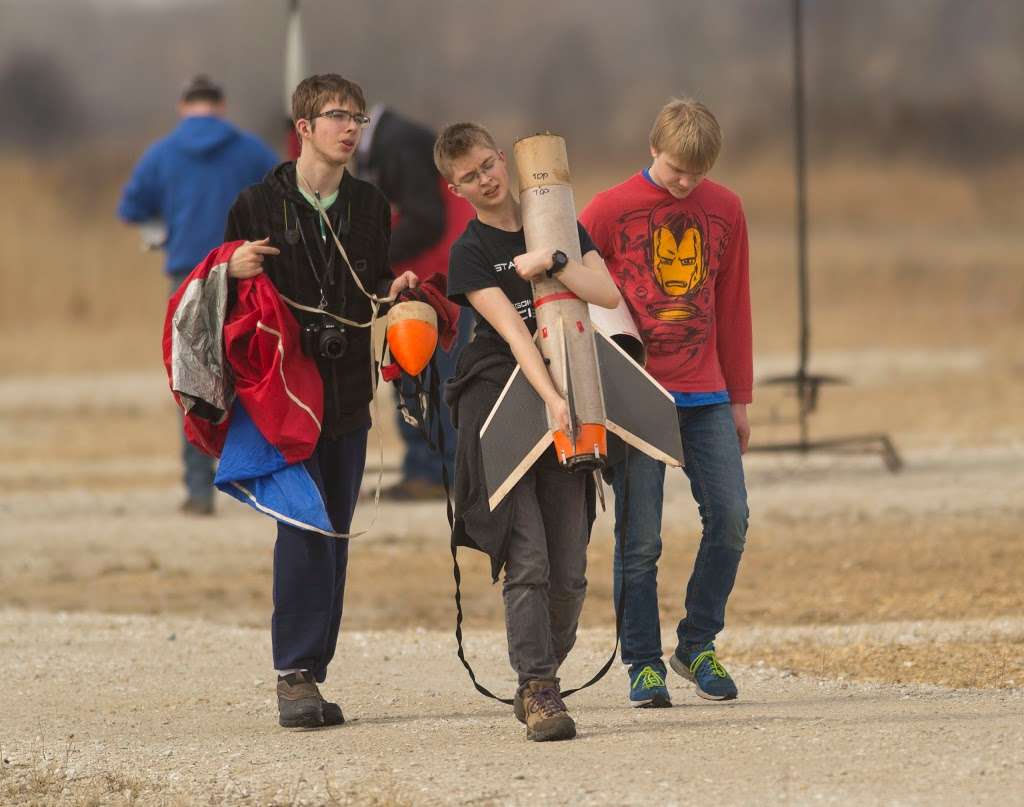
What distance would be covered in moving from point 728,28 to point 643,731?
5713 centimetres

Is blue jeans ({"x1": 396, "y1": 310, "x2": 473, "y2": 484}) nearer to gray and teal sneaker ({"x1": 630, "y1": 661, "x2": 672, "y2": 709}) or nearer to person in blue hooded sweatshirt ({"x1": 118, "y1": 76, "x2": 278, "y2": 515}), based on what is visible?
person in blue hooded sweatshirt ({"x1": 118, "y1": 76, "x2": 278, "y2": 515})

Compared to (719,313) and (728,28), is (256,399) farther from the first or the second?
(728,28)

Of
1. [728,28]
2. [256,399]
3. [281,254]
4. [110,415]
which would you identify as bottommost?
[110,415]

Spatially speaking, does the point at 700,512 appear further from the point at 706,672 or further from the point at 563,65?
the point at 563,65

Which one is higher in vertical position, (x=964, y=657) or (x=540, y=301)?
(x=540, y=301)

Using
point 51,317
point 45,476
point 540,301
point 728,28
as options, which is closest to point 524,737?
point 540,301

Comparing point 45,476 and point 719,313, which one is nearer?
point 719,313

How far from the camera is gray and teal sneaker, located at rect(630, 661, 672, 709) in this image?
579cm

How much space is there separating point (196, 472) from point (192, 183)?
1614 millimetres

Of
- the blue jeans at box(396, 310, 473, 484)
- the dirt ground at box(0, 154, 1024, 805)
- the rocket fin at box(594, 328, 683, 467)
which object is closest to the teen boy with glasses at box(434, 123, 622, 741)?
→ the rocket fin at box(594, 328, 683, 467)

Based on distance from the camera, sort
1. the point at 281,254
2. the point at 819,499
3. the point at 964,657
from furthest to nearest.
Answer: the point at 819,499 < the point at 964,657 < the point at 281,254

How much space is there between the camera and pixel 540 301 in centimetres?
524

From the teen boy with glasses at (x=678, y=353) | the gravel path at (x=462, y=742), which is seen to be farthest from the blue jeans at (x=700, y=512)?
the gravel path at (x=462, y=742)

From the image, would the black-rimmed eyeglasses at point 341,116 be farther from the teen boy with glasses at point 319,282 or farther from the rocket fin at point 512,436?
the rocket fin at point 512,436
